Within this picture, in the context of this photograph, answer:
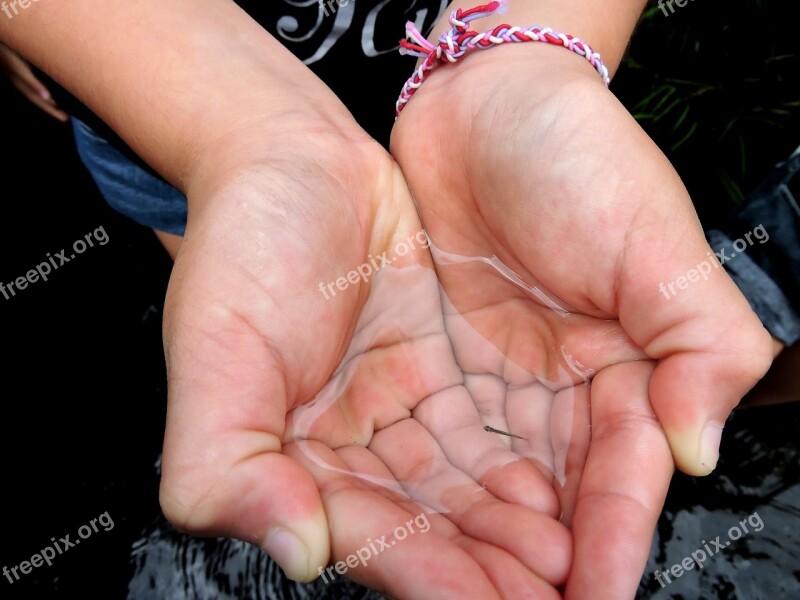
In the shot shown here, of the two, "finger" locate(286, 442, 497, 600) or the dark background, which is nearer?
"finger" locate(286, 442, 497, 600)

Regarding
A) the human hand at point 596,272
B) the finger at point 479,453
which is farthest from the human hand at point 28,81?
the finger at point 479,453

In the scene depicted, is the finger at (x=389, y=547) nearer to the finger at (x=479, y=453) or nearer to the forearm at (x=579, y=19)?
the finger at (x=479, y=453)

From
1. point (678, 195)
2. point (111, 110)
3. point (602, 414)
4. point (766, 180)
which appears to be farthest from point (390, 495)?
point (766, 180)

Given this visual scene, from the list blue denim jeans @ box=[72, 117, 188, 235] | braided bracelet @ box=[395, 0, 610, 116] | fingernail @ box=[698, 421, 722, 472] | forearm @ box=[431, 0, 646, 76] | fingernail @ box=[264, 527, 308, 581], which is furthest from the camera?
blue denim jeans @ box=[72, 117, 188, 235]

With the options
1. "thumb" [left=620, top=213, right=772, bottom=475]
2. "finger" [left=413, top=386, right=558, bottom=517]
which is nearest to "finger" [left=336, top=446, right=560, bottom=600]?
"finger" [left=413, top=386, right=558, bottom=517]

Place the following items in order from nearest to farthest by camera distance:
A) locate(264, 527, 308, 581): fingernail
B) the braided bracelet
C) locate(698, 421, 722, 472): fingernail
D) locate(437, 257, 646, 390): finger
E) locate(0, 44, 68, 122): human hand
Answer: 1. locate(264, 527, 308, 581): fingernail
2. locate(698, 421, 722, 472): fingernail
3. locate(437, 257, 646, 390): finger
4. the braided bracelet
5. locate(0, 44, 68, 122): human hand

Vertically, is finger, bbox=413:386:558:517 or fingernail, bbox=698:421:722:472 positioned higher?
finger, bbox=413:386:558:517

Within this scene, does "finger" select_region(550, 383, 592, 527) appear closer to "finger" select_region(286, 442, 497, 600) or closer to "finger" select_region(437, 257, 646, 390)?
"finger" select_region(437, 257, 646, 390)
